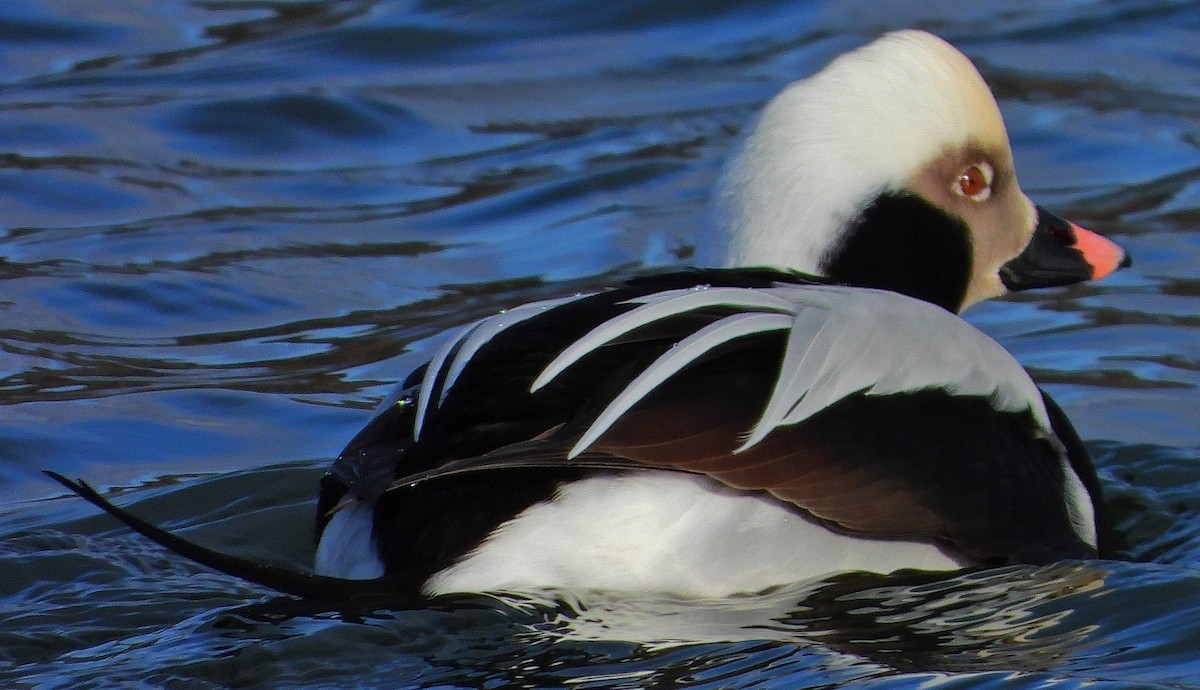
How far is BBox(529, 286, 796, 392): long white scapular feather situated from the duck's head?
17.6 inches

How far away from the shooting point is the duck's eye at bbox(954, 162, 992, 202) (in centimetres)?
361

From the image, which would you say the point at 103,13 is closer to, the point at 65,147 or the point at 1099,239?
the point at 65,147

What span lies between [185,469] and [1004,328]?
7.09 ft

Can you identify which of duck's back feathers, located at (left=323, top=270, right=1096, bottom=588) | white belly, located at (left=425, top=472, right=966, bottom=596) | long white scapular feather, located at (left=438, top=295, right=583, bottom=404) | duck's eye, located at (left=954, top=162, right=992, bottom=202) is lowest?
white belly, located at (left=425, top=472, right=966, bottom=596)

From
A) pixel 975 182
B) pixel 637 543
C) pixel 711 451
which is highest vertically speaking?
pixel 975 182

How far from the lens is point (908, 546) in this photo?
2904 mm

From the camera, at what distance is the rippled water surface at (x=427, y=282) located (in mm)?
2713

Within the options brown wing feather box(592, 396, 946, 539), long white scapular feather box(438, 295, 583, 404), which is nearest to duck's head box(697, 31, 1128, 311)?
long white scapular feather box(438, 295, 583, 404)

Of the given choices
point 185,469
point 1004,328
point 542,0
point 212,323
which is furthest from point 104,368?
point 542,0

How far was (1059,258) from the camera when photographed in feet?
12.9

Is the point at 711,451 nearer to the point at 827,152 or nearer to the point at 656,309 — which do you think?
the point at 656,309

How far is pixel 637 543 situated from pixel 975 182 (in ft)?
4.14

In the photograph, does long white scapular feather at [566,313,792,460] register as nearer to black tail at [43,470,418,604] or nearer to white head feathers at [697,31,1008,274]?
black tail at [43,470,418,604]

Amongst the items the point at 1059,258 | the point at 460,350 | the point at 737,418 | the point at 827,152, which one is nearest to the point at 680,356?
the point at 737,418
